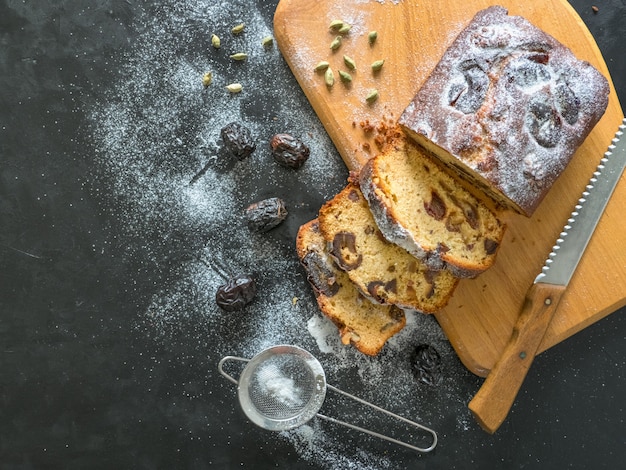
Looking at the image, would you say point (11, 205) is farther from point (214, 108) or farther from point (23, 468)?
point (23, 468)

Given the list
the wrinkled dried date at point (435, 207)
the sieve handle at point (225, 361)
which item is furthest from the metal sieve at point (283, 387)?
the wrinkled dried date at point (435, 207)

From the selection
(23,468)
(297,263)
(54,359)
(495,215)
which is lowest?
(23,468)

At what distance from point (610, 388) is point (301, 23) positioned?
2.88 m

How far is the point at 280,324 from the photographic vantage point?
3447 mm

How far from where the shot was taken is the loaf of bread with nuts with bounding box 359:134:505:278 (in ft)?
9.79

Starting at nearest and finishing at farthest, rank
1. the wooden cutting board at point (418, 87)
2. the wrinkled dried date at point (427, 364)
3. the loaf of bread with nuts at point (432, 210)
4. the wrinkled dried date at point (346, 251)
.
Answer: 1. the loaf of bread with nuts at point (432, 210)
2. the wrinkled dried date at point (346, 251)
3. the wooden cutting board at point (418, 87)
4. the wrinkled dried date at point (427, 364)

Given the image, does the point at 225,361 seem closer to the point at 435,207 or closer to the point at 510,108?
the point at 435,207

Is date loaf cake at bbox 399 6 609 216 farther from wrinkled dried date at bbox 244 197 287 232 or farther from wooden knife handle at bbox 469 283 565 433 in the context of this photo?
wrinkled dried date at bbox 244 197 287 232

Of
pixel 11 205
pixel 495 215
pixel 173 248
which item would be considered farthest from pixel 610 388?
pixel 11 205

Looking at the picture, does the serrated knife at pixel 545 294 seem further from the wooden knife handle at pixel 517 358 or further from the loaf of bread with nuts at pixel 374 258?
the loaf of bread with nuts at pixel 374 258

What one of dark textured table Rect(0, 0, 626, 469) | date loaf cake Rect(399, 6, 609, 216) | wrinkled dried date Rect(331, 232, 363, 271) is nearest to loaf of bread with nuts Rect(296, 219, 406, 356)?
wrinkled dried date Rect(331, 232, 363, 271)

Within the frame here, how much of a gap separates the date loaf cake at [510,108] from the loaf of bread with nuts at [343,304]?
0.84m

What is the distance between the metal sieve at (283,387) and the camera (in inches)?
126

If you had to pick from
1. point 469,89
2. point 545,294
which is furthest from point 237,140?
point 545,294
